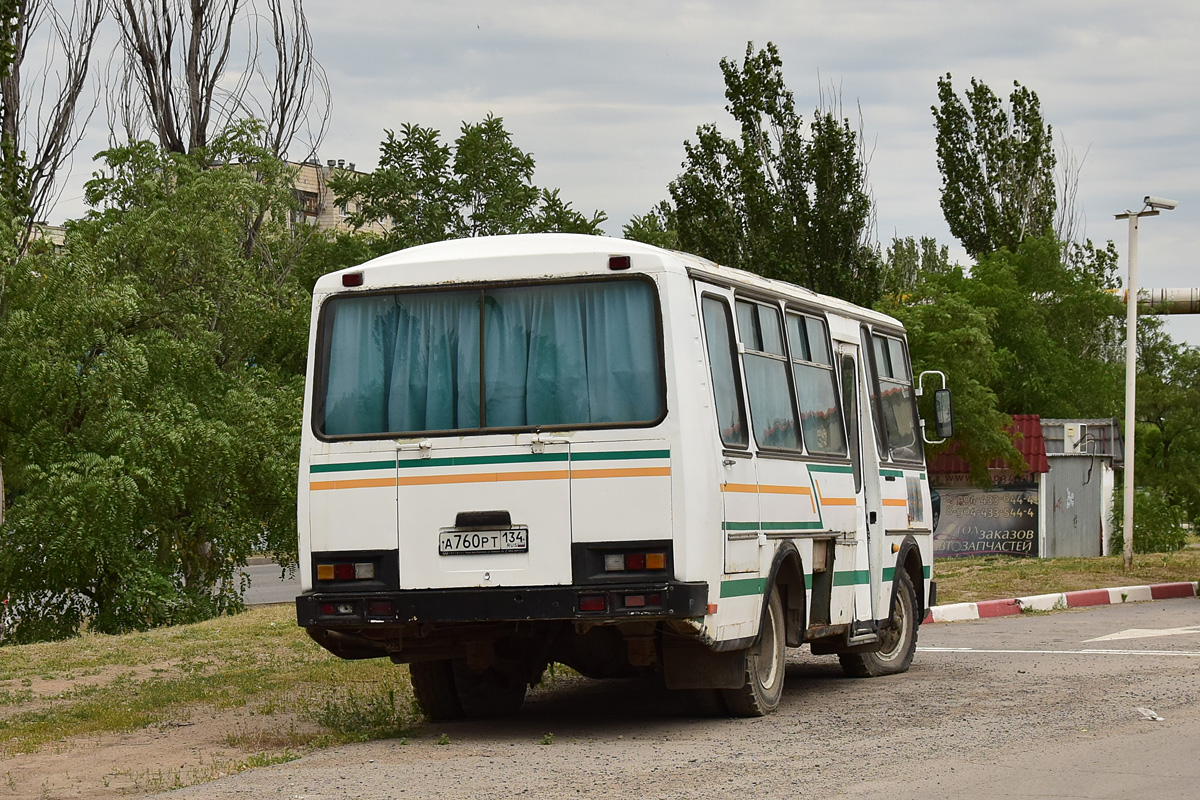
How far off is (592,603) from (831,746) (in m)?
1.55

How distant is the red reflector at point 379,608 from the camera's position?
961 cm

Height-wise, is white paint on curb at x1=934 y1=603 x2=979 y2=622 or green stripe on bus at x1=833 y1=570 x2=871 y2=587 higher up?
green stripe on bus at x1=833 y1=570 x2=871 y2=587

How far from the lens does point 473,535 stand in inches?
377

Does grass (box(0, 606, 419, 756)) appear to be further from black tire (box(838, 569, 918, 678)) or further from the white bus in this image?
black tire (box(838, 569, 918, 678))

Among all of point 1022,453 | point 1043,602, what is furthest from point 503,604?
point 1022,453

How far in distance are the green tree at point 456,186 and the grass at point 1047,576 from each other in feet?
41.2

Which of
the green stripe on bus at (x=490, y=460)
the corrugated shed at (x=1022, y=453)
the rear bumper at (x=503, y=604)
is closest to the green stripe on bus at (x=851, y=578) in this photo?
the rear bumper at (x=503, y=604)

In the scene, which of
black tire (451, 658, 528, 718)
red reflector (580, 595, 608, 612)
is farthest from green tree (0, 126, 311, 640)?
red reflector (580, 595, 608, 612)

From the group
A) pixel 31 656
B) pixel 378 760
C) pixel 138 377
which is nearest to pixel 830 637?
pixel 378 760

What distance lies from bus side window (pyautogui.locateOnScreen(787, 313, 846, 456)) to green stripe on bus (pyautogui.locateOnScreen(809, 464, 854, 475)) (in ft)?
0.30

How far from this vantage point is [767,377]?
35.7 ft

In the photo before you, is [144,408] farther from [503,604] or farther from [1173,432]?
[1173,432]

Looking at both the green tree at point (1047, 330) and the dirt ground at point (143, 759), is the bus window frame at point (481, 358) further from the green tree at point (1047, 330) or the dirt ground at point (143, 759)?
the green tree at point (1047, 330)

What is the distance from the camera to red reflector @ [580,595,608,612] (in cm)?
931
